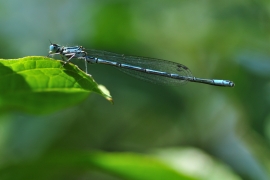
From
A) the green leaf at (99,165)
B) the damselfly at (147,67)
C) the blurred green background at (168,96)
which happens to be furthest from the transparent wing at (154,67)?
the green leaf at (99,165)

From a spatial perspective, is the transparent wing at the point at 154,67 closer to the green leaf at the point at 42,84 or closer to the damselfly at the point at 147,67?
the damselfly at the point at 147,67

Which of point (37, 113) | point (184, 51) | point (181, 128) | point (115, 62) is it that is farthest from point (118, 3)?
point (37, 113)

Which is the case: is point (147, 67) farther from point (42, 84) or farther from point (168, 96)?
point (42, 84)

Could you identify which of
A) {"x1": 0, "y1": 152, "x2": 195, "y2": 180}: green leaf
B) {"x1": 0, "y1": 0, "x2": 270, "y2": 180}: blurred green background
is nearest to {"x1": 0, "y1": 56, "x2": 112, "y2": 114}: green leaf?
{"x1": 0, "y1": 152, "x2": 195, "y2": 180}: green leaf

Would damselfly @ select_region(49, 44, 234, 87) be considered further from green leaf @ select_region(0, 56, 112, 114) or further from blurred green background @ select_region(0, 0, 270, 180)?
green leaf @ select_region(0, 56, 112, 114)

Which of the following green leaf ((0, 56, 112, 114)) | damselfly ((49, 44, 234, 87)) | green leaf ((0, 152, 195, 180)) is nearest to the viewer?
green leaf ((0, 56, 112, 114))

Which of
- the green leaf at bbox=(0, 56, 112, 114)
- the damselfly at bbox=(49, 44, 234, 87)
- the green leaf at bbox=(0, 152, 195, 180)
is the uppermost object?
the green leaf at bbox=(0, 56, 112, 114)
